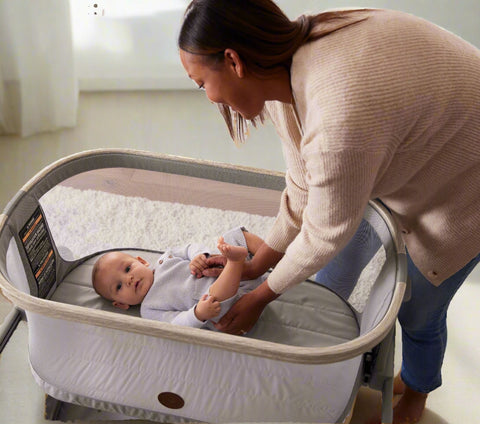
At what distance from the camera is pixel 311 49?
793 millimetres

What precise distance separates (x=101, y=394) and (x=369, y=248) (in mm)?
623

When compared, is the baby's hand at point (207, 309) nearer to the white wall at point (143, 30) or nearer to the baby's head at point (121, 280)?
the baby's head at point (121, 280)

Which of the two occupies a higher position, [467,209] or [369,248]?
[467,209]

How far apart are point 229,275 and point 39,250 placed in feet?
1.36

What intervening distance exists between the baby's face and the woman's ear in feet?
2.07

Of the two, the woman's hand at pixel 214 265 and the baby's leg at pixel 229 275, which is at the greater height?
the baby's leg at pixel 229 275

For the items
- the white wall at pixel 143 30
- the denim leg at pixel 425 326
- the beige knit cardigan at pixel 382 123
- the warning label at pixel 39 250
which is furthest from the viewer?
the white wall at pixel 143 30

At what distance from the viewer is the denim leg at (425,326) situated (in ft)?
3.54

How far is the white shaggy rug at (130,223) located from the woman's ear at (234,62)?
657 mm

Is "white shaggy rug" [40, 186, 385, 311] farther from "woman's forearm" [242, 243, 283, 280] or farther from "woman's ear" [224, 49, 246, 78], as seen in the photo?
"woman's ear" [224, 49, 246, 78]

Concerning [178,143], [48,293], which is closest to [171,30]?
[178,143]

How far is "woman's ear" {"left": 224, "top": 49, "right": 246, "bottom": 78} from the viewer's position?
774mm

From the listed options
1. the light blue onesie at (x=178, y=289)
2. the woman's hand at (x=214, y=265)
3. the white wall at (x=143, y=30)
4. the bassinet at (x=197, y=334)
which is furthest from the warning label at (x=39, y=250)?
the white wall at (x=143, y=30)

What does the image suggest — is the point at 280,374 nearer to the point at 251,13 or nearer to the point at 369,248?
the point at 369,248
